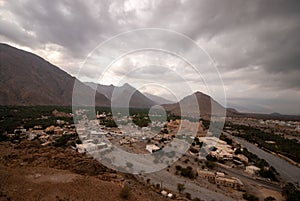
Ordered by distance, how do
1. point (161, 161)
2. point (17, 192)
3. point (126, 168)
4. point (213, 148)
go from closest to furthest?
point (17, 192) < point (126, 168) < point (161, 161) < point (213, 148)

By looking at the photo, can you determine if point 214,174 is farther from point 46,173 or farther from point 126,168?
point 46,173

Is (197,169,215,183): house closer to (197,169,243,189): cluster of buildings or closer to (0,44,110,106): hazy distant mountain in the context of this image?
(197,169,243,189): cluster of buildings

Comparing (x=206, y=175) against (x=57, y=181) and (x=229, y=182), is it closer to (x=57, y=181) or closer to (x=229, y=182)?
(x=229, y=182)

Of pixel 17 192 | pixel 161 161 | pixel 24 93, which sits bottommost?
pixel 161 161

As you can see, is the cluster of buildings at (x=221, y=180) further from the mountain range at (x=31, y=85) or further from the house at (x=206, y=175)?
the mountain range at (x=31, y=85)

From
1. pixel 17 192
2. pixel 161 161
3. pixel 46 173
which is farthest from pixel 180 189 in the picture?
pixel 17 192

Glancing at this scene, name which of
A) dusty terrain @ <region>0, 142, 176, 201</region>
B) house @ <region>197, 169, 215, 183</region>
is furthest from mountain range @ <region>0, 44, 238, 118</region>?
dusty terrain @ <region>0, 142, 176, 201</region>
